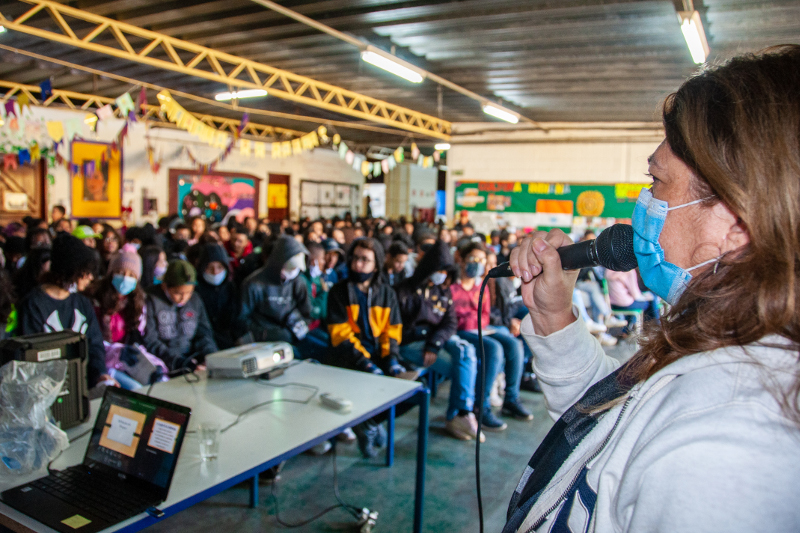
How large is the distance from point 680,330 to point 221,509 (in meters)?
2.57

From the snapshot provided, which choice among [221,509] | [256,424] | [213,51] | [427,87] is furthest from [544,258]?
[427,87]

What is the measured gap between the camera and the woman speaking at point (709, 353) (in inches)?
19.9

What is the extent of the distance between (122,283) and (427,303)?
2057 mm

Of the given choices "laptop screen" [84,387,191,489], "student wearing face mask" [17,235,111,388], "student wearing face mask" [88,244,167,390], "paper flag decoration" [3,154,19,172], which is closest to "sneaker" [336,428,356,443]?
"student wearing face mask" [88,244,167,390]

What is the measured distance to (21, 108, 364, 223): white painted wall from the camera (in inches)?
395

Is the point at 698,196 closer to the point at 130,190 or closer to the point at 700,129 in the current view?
the point at 700,129

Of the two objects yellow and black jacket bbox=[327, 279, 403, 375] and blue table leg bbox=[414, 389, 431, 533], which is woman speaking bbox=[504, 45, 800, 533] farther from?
yellow and black jacket bbox=[327, 279, 403, 375]

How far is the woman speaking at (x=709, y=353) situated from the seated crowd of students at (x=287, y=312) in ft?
7.88

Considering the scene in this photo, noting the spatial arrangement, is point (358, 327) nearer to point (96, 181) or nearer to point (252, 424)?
point (252, 424)

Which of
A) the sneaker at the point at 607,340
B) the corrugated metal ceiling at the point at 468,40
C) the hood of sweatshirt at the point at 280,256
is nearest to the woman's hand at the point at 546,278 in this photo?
the hood of sweatshirt at the point at 280,256

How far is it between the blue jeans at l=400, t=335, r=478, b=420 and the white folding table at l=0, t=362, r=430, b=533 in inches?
44.5

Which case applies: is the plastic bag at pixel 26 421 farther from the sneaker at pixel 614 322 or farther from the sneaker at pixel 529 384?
the sneaker at pixel 614 322

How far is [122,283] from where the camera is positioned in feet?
10.6

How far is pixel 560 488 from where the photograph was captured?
0.74 meters
